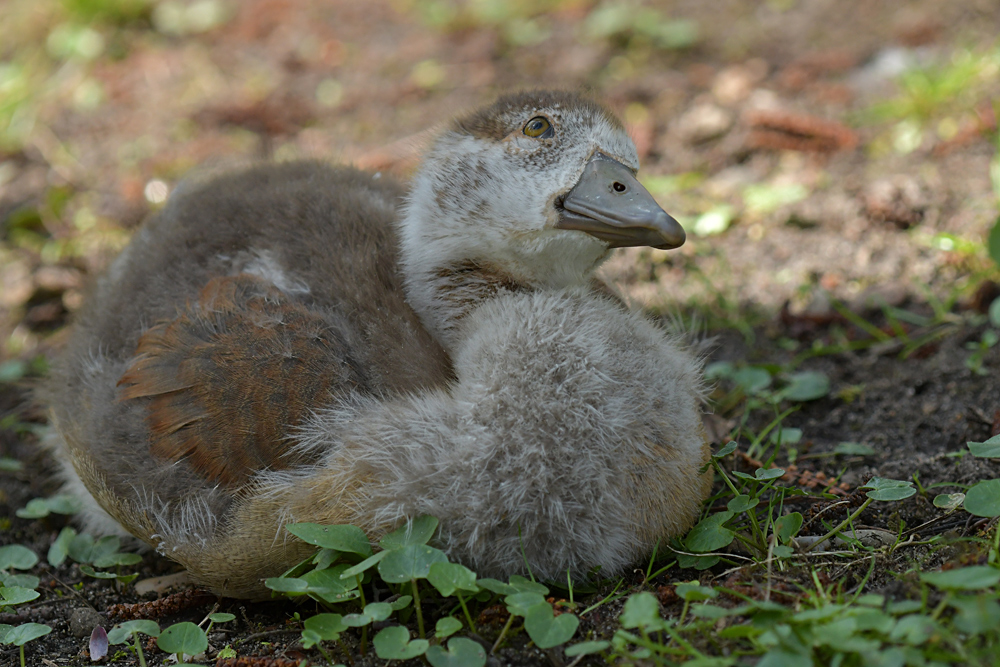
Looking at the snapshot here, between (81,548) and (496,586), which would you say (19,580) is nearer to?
(81,548)

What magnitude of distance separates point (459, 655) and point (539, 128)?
158 centimetres

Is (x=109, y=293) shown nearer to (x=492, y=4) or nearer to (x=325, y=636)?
(x=325, y=636)

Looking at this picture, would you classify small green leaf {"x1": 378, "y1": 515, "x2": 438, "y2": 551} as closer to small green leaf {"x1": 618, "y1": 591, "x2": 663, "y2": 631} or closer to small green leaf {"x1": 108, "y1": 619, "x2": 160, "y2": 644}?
small green leaf {"x1": 618, "y1": 591, "x2": 663, "y2": 631}

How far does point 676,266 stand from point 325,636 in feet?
10.4

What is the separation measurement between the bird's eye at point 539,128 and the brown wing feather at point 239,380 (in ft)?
2.78

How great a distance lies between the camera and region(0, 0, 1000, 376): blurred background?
464 centimetres

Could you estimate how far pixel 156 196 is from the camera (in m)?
5.24

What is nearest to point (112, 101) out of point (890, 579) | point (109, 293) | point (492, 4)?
point (492, 4)

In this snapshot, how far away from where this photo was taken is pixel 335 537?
2426 mm

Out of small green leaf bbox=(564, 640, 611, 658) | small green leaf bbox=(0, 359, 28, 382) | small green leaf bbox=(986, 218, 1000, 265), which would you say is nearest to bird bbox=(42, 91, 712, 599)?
small green leaf bbox=(564, 640, 611, 658)

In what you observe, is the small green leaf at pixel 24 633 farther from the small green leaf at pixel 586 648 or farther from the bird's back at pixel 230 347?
the small green leaf at pixel 586 648

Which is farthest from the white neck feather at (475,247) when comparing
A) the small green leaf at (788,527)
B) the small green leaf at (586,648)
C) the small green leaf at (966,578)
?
the small green leaf at (966,578)

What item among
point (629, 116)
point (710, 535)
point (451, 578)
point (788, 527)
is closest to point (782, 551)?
point (788, 527)

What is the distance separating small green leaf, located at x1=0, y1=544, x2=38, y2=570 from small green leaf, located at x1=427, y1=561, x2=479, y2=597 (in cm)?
165
